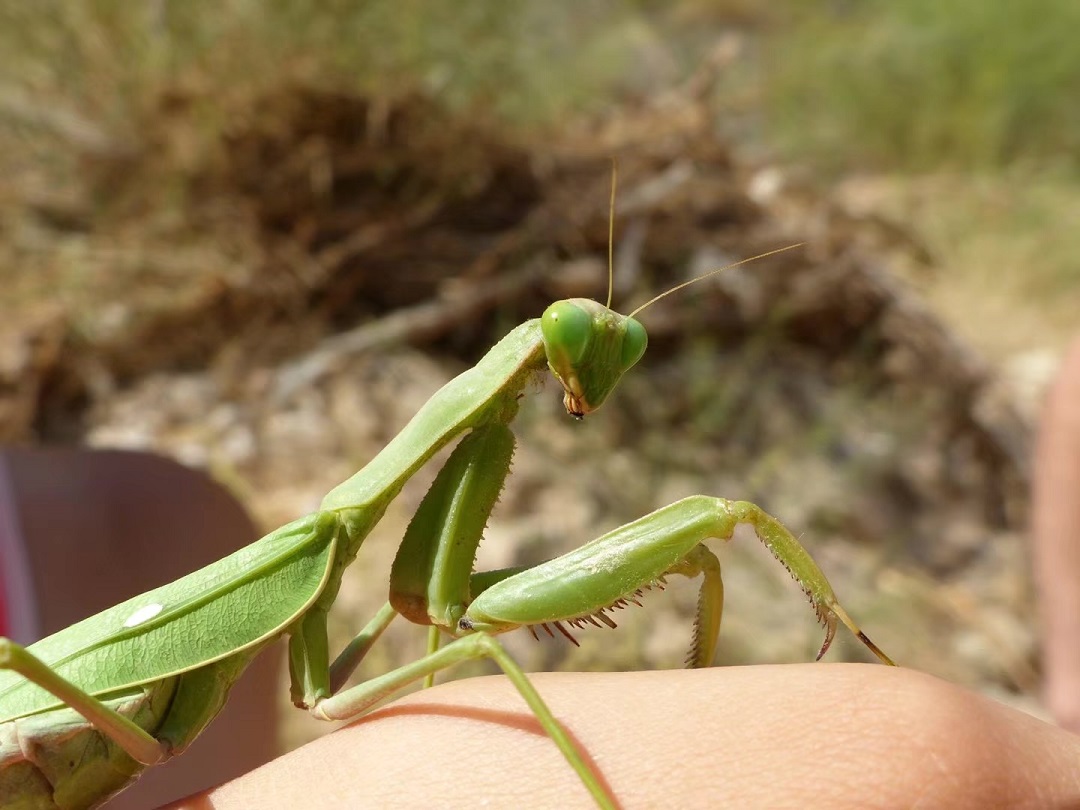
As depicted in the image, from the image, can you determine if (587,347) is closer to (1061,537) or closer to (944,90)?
(1061,537)

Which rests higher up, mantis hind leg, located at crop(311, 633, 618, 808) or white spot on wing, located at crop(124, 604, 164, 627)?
white spot on wing, located at crop(124, 604, 164, 627)

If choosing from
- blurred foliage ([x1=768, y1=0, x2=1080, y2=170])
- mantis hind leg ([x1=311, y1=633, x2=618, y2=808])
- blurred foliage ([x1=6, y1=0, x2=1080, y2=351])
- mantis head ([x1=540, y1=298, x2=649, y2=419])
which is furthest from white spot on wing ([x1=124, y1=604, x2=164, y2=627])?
blurred foliage ([x1=768, y1=0, x2=1080, y2=170])

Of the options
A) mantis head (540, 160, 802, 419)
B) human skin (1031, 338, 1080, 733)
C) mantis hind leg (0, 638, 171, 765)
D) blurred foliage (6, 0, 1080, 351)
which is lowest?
human skin (1031, 338, 1080, 733)

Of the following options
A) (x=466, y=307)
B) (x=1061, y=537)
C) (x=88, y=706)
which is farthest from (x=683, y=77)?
(x=88, y=706)

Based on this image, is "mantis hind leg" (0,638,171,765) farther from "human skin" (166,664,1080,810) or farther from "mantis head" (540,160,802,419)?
"mantis head" (540,160,802,419)

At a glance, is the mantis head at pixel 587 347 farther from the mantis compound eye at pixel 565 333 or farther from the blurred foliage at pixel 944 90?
the blurred foliage at pixel 944 90
